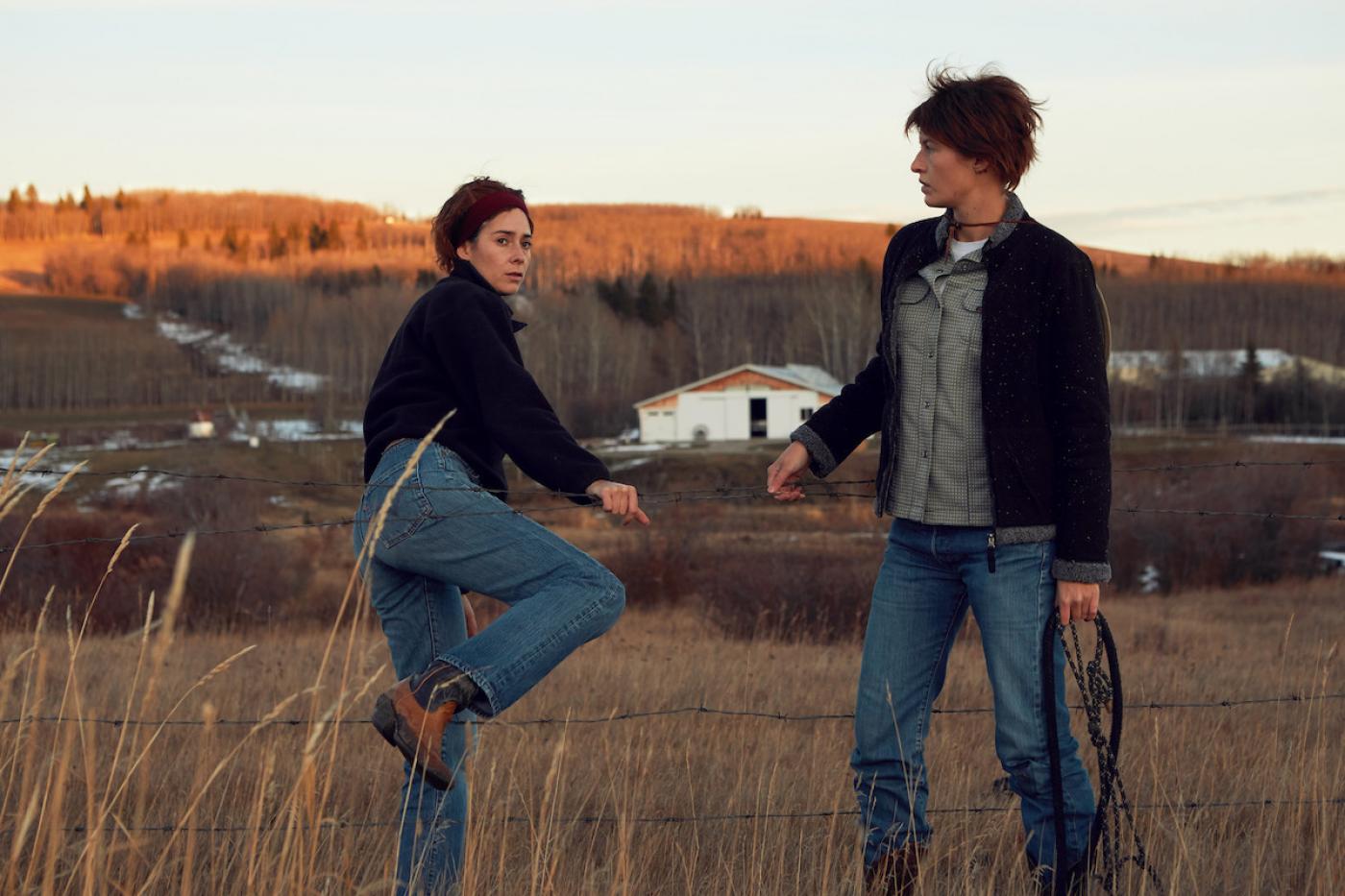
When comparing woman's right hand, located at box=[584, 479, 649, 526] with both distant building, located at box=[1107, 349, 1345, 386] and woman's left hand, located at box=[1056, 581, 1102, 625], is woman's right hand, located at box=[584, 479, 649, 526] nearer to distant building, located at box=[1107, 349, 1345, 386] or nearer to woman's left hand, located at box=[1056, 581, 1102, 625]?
woman's left hand, located at box=[1056, 581, 1102, 625]

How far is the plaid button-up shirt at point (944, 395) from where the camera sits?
126 inches

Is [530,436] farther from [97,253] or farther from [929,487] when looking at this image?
[97,253]

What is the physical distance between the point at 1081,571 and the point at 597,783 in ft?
7.59

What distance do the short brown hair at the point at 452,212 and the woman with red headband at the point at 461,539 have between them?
5cm

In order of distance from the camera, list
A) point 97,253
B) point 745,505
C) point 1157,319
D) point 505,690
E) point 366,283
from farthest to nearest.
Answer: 1. point 97,253
2. point 366,283
3. point 1157,319
4. point 745,505
5. point 505,690

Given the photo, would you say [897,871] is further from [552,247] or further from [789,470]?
[552,247]

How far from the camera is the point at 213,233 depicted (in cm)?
18312

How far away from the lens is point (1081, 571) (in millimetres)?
3057

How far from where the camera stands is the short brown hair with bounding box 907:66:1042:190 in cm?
312

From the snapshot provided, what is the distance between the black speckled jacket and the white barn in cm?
5360

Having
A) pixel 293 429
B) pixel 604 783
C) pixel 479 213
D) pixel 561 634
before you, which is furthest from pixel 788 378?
pixel 561 634

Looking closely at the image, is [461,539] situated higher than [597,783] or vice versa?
[461,539]

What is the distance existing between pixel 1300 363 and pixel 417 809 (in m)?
74.7

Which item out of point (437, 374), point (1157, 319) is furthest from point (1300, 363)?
point (437, 374)
